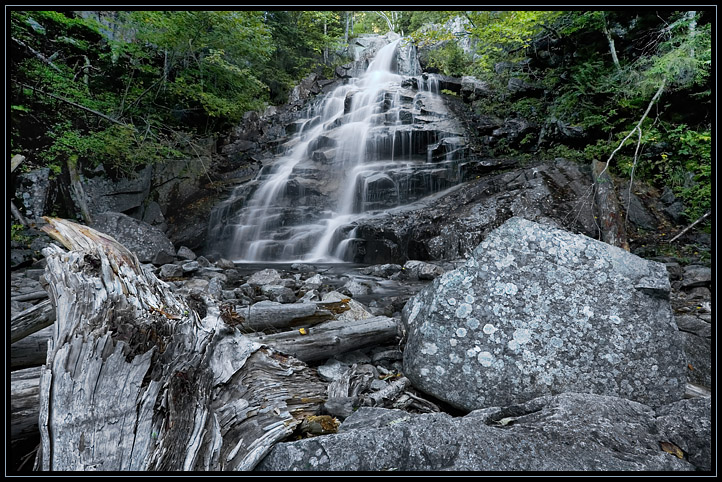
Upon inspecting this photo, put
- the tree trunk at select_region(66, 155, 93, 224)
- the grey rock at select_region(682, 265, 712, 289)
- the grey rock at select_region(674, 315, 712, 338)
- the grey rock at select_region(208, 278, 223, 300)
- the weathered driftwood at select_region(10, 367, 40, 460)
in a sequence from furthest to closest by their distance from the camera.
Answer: the tree trunk at select_region(66, 155, 93, 224), the grey rock at select_region(682, 265, 712, 289), the grey rock at select_region(208, 278, 223, 300), the grey rock at select_region(674, 315, 712, 338), the weathered driftwood at select_region(10, 367, 40, 460)

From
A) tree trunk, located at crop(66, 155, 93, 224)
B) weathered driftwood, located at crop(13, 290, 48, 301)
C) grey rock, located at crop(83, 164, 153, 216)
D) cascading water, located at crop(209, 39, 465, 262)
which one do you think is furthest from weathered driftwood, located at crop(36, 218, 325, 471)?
grey rock, located at crop(83, 164, 153, 216)

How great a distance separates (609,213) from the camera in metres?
8.39

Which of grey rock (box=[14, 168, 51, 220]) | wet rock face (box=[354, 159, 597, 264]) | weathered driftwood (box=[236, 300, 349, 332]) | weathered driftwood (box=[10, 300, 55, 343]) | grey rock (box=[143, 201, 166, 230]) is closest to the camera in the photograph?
weathered driftwood (box=[10, 300, 55, 343])

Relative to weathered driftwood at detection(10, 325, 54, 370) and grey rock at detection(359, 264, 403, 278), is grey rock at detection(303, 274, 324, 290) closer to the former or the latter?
grey rock at detection(359, 264, 403, 278)

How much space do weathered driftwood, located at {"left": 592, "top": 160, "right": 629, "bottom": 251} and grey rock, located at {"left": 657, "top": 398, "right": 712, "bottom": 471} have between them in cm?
762

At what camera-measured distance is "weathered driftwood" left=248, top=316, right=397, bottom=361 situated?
2883 mm

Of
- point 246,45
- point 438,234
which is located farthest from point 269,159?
point 438,234

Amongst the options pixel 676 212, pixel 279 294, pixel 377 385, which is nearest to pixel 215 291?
pixel 279 294

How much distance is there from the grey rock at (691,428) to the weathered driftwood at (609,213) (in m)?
7.62

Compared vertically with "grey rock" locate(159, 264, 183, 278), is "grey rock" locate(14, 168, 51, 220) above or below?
above

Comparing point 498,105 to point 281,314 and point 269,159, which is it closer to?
point 269,159

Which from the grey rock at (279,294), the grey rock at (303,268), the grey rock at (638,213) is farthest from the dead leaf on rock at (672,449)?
the grey rock at (638,213)

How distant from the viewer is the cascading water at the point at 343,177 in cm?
1136

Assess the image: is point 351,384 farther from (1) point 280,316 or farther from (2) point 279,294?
(2) point 279,294
